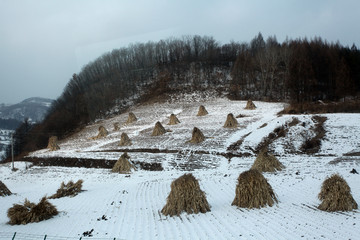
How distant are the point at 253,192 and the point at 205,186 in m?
4.74

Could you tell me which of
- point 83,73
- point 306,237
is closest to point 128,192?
point 306,237

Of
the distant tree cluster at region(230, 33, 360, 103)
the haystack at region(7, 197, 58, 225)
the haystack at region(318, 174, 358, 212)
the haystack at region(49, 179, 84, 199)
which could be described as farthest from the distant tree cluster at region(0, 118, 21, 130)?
the haystack at region(318, 174, 358, 212)

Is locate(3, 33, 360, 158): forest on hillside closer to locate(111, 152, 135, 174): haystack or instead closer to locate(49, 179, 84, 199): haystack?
locate(111, 152, 135, 174): haystack

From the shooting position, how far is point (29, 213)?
383 inches

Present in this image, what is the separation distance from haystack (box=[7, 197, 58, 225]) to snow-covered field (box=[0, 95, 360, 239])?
14.2 inches

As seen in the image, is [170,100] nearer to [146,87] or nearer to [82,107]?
[146,87]

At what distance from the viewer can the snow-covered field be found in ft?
25.3

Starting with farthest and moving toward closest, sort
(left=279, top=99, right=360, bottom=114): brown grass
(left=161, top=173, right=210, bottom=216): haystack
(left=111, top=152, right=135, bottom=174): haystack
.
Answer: (left=279, top=99, right=360, bottom=114): brown grass < (left=111, top=152, right=135, bottom=174): haystack < (left=161, top=173, right=210, bottom=216): haystack

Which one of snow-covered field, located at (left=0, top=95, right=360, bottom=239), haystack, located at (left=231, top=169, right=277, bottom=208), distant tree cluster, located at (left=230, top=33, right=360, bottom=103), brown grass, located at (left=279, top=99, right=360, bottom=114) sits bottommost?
snow-covered field, located at (left=0, top=95, right=360, bottom=239)

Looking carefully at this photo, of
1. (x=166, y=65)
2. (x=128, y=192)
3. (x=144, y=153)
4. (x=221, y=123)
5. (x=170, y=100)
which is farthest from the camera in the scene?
(x=166, y=65)

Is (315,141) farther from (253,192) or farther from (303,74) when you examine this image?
(303,74)

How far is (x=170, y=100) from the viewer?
5569cm

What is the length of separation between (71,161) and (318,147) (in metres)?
20.8

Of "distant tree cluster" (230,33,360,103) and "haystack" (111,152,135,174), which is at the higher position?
"distant tree cluster" (230,33,360,103)
